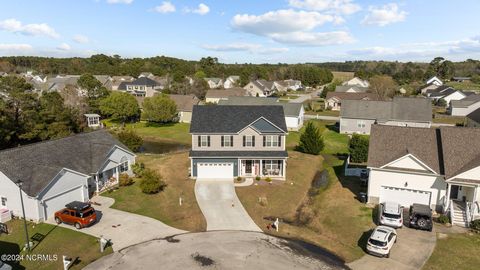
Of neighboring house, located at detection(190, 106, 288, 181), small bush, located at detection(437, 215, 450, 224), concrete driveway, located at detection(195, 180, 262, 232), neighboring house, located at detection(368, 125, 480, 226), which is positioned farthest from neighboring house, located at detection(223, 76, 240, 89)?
small bush, located at detection(437, 215, 450, 224)

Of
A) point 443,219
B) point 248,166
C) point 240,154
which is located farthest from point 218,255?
point 443,219

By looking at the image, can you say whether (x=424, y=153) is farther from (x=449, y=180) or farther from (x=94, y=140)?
(x=94, y=140)

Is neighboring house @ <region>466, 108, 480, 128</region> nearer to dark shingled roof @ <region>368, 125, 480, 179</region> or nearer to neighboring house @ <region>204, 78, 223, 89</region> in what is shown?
dark shingled roof @ <region>368, 125, 480, 179</region>

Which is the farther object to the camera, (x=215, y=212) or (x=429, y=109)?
(x=429, y=109)

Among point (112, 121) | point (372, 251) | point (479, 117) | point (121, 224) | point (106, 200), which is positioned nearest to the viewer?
point (372, 251)

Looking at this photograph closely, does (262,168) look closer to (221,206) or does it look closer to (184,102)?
(221,206)

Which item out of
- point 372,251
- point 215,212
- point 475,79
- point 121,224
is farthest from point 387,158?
point 475,79

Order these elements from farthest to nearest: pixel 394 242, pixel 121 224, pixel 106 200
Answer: pixel 106 200
pixel 121 224
pixel 394 242
